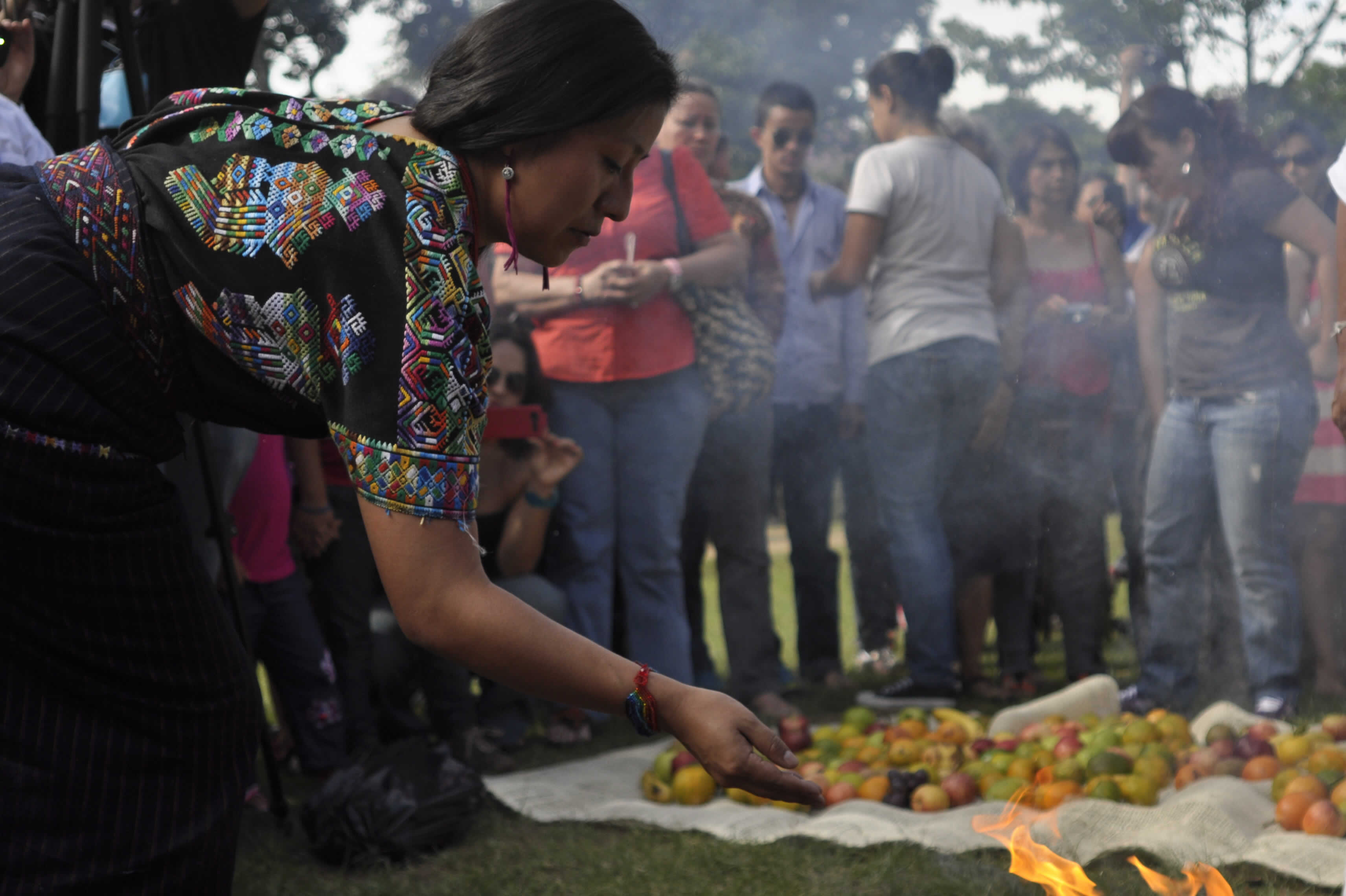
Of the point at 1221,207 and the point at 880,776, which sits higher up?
the point at 1221,207

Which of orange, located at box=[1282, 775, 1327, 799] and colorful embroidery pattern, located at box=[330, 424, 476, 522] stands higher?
colorful embroidery pattern, located at box=[330, 424, 476, 522]

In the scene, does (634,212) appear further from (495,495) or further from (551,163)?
(551,163)

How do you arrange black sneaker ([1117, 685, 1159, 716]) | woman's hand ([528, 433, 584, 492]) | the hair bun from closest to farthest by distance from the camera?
woman's hand ([528, 433, 584, 492]) → black sneaker ([1117, 685, 1159, 716]) → the hair bun

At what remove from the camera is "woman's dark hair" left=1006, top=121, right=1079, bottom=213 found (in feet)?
17.0

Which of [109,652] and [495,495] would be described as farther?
[495,495]

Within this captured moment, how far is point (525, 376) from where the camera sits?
4238 mm

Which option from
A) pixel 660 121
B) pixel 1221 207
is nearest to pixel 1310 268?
pixel 1221 207

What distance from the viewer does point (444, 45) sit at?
151 cm

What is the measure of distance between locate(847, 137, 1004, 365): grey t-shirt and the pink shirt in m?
2.30

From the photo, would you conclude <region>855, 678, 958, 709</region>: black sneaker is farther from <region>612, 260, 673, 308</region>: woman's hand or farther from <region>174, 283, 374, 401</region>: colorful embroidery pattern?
<region>174, 283, 374, 401</region>: colorful embroidery pattern

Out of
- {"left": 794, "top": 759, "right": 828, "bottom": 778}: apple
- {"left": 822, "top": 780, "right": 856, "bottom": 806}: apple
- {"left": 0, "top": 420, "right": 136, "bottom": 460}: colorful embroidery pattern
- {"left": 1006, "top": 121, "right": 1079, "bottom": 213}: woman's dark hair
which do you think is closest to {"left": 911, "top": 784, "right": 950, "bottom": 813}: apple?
{"left": 822, "top": 780, "right": 856, "bottom": 806}: apple

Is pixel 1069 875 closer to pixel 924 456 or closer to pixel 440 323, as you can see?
pixel 440 323

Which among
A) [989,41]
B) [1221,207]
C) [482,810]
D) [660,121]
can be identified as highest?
[989,41]

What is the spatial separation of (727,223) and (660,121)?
A: 3.13 meters
